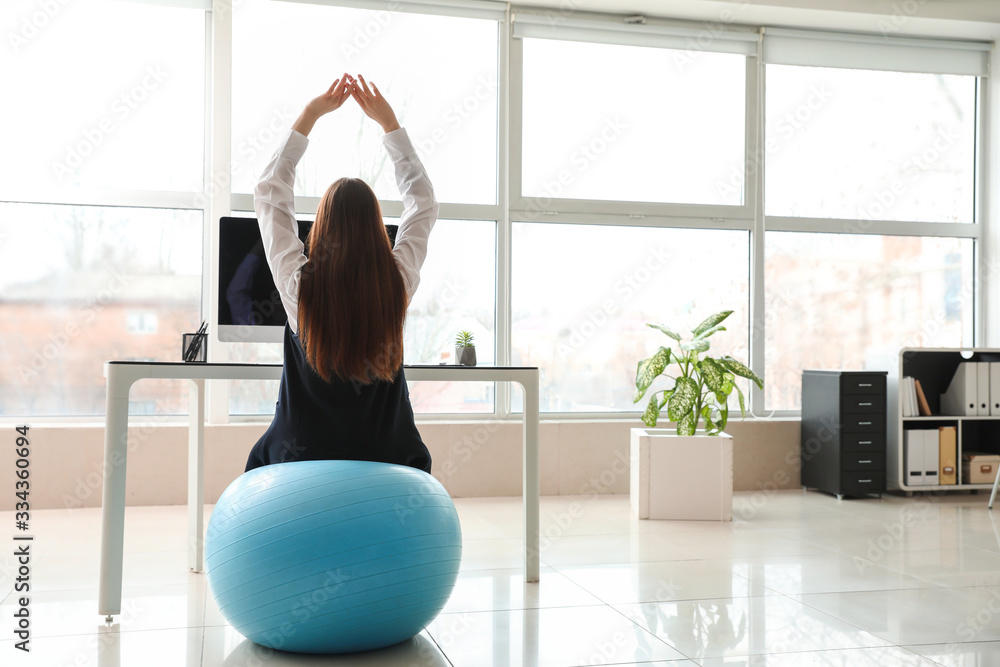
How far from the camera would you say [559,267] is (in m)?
5.42

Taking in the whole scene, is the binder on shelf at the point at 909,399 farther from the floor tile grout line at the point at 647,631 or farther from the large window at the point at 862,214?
the floor tile grout line at the point at 647,631

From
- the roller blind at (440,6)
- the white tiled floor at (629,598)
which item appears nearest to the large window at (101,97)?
the roller blind at (440,6)

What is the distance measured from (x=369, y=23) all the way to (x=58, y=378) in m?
2.73

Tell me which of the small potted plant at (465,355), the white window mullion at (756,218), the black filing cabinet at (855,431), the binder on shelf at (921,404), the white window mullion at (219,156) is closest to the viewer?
the small potted plant at (465,355)

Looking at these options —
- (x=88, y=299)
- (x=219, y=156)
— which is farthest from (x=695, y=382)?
(x=88, y=299)

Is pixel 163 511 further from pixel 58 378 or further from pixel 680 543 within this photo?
pixel 680 543

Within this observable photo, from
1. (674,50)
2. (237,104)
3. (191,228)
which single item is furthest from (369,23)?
(674,50)

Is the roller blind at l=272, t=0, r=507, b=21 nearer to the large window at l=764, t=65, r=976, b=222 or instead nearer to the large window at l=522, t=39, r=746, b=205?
the large window at l=522, t=39, r=746, b=205

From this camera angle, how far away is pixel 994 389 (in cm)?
534

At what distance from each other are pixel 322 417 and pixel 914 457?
418 centimetres

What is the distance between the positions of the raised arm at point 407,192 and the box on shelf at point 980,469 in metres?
4.31

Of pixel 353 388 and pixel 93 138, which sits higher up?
pixel 93 138

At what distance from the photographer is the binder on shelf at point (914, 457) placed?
5.12m

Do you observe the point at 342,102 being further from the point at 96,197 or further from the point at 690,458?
the point at 96,197
